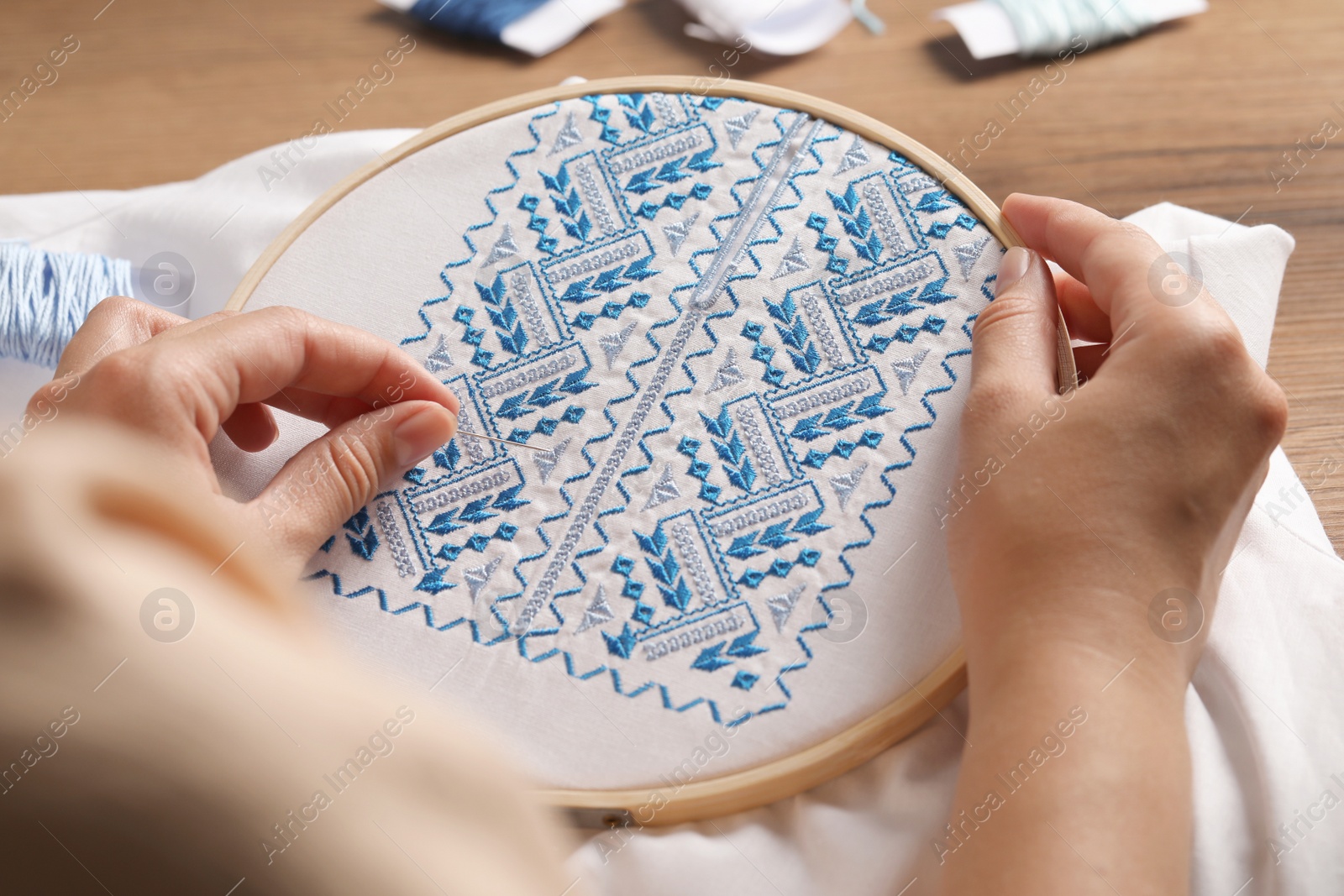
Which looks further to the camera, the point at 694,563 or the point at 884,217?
the point at 884,217

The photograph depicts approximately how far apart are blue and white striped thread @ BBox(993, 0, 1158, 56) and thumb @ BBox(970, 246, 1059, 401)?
0.66 metres

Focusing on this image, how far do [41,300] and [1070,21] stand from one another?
50.6 inches

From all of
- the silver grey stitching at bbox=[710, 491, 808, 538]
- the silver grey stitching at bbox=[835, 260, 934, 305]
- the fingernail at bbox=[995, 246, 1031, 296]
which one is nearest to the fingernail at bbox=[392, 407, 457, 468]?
the silver grey stitching at bbox=[710, 491, 808, 538]

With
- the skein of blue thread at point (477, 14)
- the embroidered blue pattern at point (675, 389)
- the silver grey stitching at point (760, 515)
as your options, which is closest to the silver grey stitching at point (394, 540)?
the embroidered blue pattern at point (675, 389)

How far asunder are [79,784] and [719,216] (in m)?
0.66

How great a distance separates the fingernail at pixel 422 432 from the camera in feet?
2.41

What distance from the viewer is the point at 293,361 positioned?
708 mm

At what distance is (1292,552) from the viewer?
2.72 ft

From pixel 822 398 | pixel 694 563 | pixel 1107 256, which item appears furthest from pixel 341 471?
pixel 1107 256

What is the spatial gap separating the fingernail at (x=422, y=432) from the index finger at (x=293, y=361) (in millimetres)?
31

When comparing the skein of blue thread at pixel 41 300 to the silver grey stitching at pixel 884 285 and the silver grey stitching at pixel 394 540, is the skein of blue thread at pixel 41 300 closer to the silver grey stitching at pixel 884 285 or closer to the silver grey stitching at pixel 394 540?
the silver grey stitching at pixel 394 540

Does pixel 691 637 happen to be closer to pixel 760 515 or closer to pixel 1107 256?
pixel 760 515

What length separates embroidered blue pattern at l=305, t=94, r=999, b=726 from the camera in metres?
0.71

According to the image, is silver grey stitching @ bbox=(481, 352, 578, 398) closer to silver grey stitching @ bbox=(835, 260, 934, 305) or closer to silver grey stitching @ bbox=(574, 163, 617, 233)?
silver grey stitching @ bbox=(574, 163, 617, 233)
